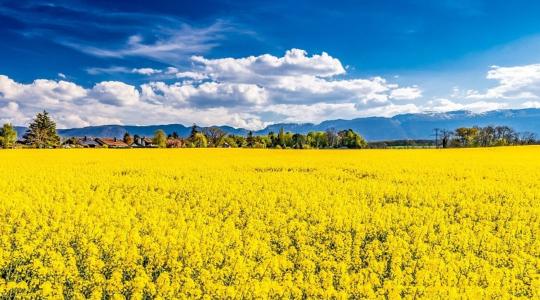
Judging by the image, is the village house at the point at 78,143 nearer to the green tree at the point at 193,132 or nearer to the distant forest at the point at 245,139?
the distant forest at the point at 245,139

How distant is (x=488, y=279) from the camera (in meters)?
6.90

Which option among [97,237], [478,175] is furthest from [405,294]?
[478,175]

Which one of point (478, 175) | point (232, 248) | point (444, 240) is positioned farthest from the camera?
point (478, 175)

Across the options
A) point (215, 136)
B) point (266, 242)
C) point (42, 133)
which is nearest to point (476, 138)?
point (215, 136)

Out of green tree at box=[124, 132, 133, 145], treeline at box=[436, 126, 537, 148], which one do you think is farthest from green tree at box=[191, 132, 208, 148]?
treeline at box=[436, 126, 537, 148]

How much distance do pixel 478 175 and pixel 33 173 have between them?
1998cm

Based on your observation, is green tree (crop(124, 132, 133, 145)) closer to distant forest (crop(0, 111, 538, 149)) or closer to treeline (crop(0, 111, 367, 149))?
treeline (crop(0, 111, 367, 149))

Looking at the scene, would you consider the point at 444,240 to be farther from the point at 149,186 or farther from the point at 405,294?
the point at 149,186

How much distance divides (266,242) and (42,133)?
313 ft

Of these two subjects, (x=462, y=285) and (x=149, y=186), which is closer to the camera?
(x=462, y=285)

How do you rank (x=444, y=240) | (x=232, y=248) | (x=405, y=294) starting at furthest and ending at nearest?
(x=444, y=240) < (x=232, y=248) < (x=405, y=294)

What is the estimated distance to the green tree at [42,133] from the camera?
90938 millimetres

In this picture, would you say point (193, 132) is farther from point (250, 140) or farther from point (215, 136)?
point (250, 140)

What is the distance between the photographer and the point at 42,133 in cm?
9162
